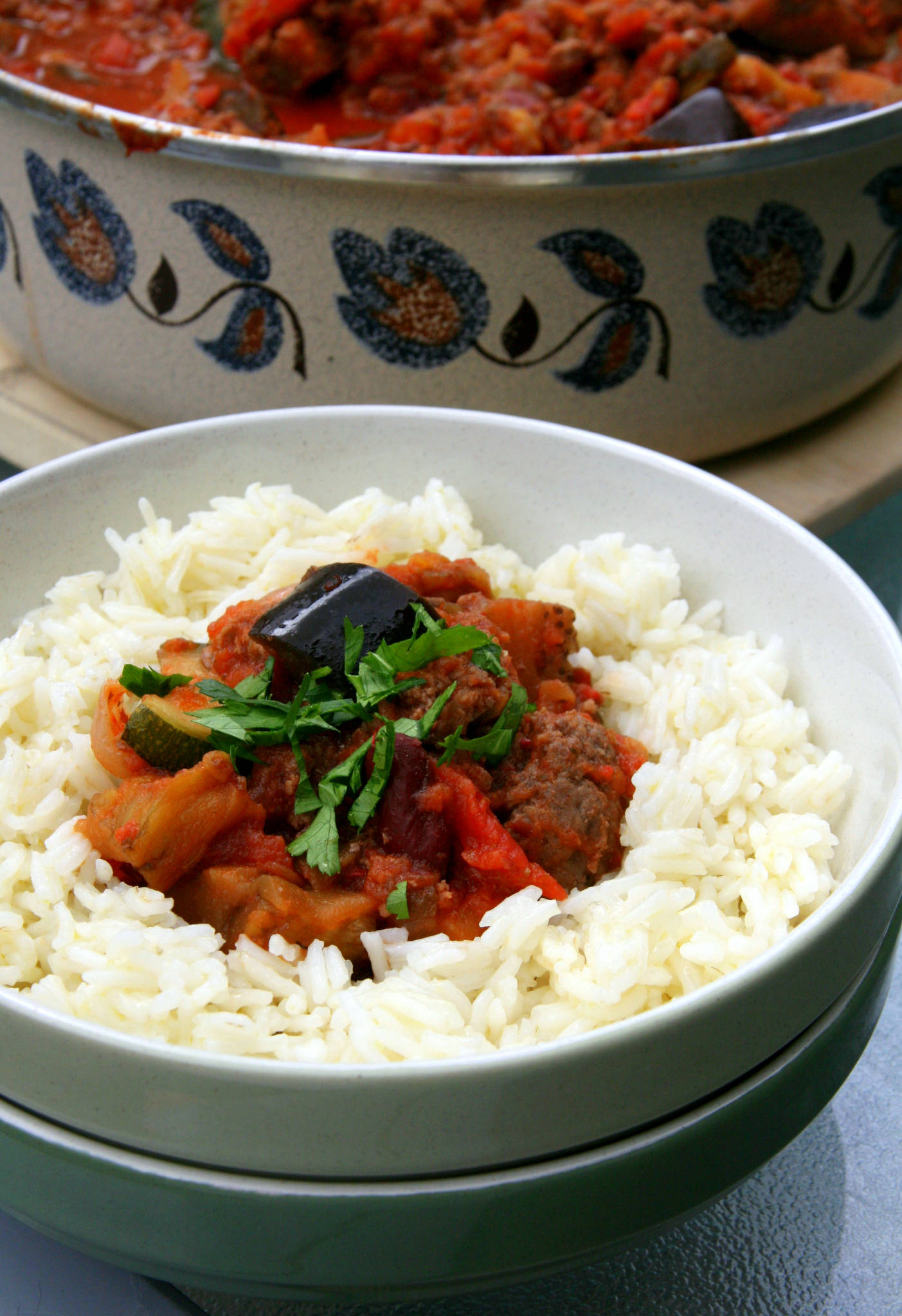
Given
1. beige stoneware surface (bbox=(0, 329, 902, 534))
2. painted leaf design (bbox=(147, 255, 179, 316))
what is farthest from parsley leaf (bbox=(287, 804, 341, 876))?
beige stoneware surface (bbox=(0, 329, 902, 534))

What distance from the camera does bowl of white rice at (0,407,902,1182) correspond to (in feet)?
5.56

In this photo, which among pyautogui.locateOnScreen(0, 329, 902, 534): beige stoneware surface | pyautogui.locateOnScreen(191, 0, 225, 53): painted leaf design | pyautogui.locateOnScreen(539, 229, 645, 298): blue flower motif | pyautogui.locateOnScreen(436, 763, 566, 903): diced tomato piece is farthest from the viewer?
pyautogui.locateOnScreen(191, 0, 225, 53): painted leaf design

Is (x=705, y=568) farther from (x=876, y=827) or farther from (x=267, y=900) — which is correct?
(x=267, y=900)

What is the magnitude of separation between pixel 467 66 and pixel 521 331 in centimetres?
139

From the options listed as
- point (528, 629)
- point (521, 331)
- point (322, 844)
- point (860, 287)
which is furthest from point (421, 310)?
point (322, 844)

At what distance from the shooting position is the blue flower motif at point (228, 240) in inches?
137

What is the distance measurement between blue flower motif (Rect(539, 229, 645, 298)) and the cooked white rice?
842mm

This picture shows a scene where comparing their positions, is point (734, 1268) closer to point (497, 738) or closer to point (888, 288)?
point (497, 738)

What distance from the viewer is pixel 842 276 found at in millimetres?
3818

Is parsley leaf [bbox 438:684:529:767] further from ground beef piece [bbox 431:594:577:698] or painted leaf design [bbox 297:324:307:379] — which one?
painted leaf design [bbox 297:324:307:379]

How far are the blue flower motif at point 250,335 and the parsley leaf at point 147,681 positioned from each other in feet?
4.76

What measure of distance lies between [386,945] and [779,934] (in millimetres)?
632

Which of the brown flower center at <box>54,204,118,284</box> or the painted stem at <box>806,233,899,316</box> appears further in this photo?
the painted stem at <box>806,233,899,316</box>

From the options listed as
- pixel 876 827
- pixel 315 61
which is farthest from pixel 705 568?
pixel 315 61
